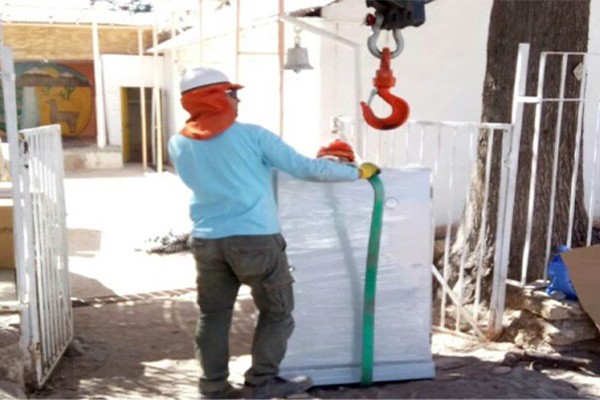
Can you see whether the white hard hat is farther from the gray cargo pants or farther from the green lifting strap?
the green lifting strap

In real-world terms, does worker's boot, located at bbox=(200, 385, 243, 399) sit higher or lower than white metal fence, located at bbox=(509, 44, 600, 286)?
lower

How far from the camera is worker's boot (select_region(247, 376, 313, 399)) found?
3553mm

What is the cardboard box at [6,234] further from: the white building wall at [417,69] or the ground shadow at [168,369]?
the white building wall at [417,69]

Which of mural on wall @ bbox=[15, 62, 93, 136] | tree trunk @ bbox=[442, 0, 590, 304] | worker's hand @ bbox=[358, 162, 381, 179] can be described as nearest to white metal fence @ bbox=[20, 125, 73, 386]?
worker's hand @ bbox=[358, 162, 381, 179]

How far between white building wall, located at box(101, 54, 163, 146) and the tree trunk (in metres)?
13.5

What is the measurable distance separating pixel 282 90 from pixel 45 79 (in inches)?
558

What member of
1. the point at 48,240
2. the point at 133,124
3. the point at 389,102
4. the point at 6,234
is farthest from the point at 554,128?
the point at 133,124

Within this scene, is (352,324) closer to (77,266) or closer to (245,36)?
(77,266)

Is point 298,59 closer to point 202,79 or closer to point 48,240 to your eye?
point 48,240

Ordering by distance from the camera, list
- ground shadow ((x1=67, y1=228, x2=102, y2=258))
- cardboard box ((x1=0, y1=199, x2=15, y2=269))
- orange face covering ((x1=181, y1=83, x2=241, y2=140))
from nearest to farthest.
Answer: orange face covering ((x1=181, y1=83, x2=241, y2=140))
cardboard box ((x1=0, y1=199, x2=15, y2=269))
ground shadow ((x1=67, y1=228, x2=102, y2=258))

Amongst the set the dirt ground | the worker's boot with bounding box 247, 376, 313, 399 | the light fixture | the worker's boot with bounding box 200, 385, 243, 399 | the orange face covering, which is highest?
→ the light fixture

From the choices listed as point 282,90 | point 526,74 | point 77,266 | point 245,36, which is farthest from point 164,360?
point 245,36

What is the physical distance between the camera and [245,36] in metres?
10.4

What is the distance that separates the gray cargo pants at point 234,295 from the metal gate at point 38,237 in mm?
994
